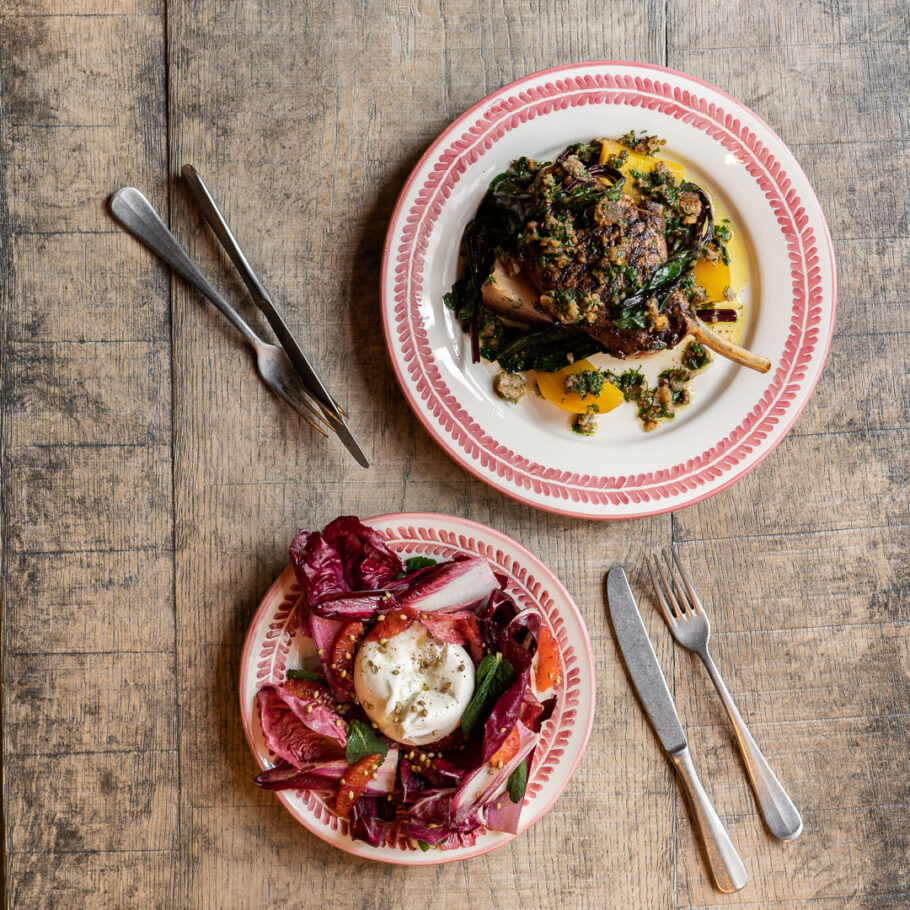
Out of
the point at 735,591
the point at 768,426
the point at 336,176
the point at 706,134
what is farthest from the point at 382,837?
the point at 706,134

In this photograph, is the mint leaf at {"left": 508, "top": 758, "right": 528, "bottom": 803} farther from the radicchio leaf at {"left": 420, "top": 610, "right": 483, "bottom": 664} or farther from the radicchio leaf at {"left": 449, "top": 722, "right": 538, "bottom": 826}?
the radicchio leaf at {"left": 420, "top": 610, "right": 483, "bottom": 664}

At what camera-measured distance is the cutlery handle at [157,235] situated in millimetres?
2029

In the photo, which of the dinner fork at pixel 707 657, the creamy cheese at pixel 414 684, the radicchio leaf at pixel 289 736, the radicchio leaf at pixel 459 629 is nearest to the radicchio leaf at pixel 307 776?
the radicchio leaf at pixel 289 736

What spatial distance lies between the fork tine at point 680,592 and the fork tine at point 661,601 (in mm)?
36

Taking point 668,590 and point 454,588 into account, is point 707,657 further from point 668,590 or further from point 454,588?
point 454,588

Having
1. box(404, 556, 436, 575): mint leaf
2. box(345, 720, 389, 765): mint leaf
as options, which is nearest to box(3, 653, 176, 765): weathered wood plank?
box(345, 720, 389, 765): mint leaf

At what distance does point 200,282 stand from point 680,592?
60.5 inches

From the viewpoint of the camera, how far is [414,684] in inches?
73.4

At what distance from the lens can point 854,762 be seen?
2.18 m

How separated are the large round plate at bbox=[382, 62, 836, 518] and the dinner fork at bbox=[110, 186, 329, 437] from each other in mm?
295

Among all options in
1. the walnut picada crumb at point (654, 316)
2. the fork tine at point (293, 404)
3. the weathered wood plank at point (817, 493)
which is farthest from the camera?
the weathered wood plank at point (817, 493)

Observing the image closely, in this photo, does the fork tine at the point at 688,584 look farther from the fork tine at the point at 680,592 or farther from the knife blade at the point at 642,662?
the knife blade at the point at 642,662

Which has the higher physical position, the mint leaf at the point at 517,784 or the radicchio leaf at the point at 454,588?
the radicchio leaf at the point at 454,588

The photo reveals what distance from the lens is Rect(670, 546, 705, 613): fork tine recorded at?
83.3 inches
